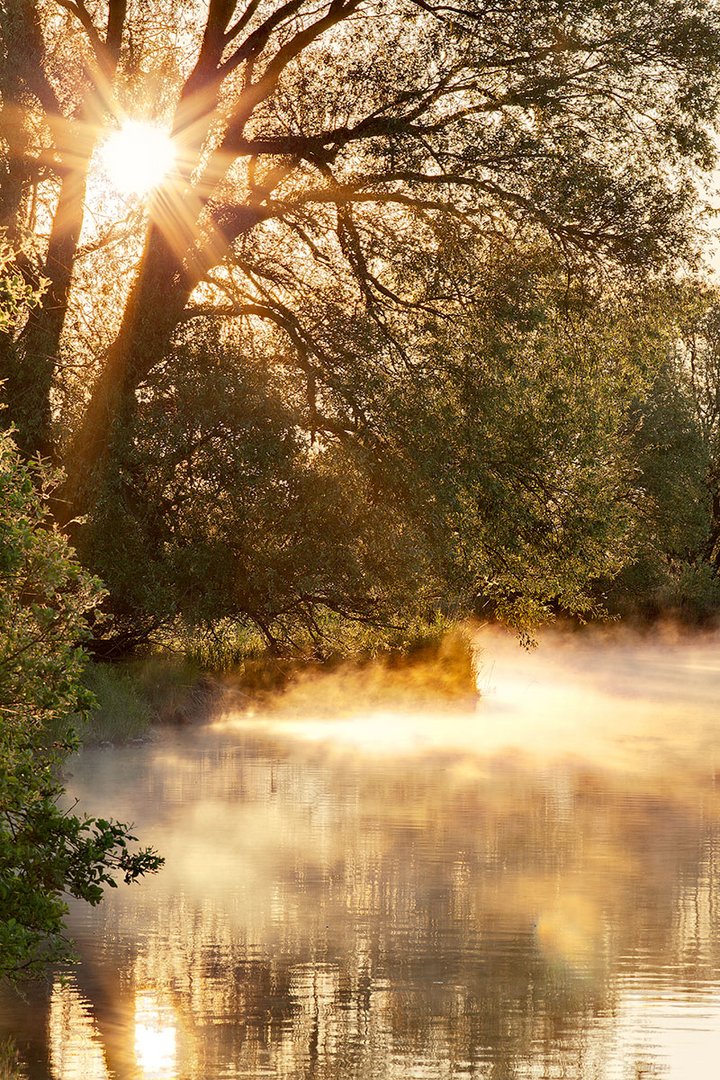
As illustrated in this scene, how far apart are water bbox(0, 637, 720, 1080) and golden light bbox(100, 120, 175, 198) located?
24.2ft

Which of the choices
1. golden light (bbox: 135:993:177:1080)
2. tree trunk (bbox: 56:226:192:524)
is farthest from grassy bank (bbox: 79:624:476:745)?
golden light (bbox: 135:993:177:1080)

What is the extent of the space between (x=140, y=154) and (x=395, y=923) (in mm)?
12447

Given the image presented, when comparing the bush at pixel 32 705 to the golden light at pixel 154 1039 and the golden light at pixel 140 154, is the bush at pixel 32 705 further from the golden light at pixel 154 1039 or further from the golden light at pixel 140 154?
the golden light at pixel 140 154

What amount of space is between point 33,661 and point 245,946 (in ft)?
10.6

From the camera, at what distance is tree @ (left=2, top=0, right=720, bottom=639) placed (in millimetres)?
21516

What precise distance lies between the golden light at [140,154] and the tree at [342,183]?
209mm

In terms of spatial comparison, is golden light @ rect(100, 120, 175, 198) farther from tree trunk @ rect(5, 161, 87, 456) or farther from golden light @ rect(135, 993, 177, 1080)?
golden light @ rect(135, 993, 177, 1080)

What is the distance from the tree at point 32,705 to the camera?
9359mm

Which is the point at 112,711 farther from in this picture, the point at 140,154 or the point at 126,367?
the point at 140,154

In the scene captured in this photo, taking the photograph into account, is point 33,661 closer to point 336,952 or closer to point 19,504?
point 19,504

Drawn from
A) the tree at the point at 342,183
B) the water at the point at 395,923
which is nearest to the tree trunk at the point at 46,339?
the tree at the point at 342,183

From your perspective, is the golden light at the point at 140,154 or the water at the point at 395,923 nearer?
the water at the point at 395,923

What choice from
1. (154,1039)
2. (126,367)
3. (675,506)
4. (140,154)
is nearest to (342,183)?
(140,154)

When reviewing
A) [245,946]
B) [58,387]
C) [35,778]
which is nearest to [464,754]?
[58,387]
